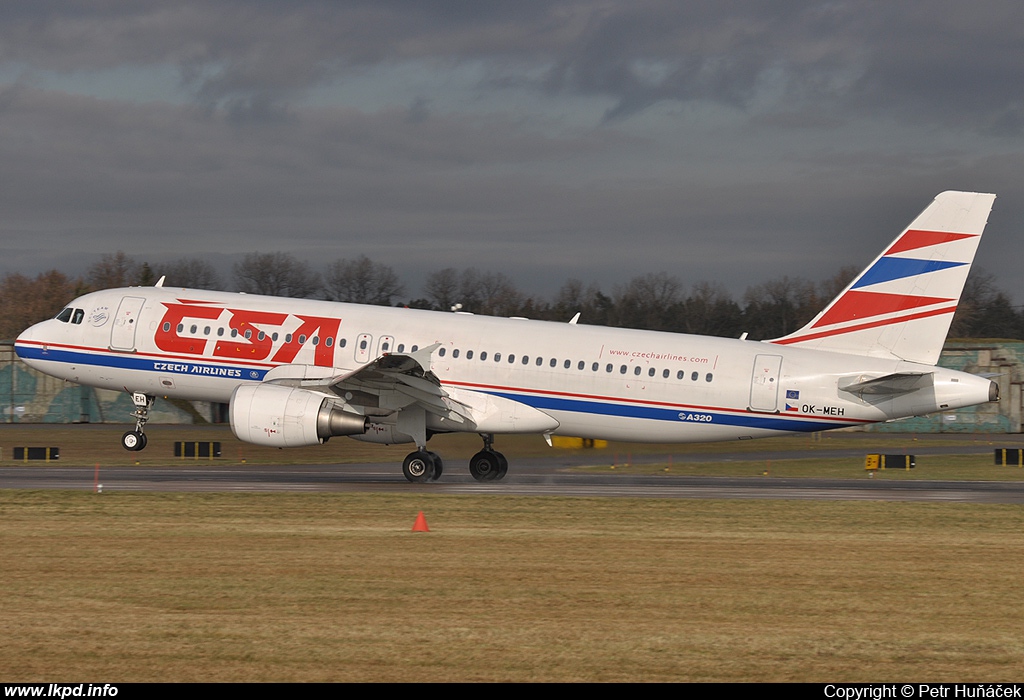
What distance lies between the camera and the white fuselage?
3033cm

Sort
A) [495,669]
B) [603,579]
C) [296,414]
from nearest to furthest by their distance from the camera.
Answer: [495,669], [603,579], [296,414]

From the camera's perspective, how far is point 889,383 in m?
29.5

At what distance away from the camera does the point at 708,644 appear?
11.9 m

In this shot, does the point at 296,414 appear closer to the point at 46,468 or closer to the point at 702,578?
the point at 46,468

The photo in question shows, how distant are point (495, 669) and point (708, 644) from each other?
2.47 meters

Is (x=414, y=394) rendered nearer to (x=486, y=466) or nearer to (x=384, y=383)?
(x=384, y=383)

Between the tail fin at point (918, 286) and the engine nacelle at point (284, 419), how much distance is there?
45.3ft

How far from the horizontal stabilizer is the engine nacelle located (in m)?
13.2

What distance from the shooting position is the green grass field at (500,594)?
35.9 feet

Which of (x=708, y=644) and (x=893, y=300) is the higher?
(x=893, y=300)

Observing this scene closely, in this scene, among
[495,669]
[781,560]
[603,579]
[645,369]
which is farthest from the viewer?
→ [645,369]

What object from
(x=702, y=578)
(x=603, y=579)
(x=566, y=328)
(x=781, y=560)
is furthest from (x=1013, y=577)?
(x=566, y=328)
